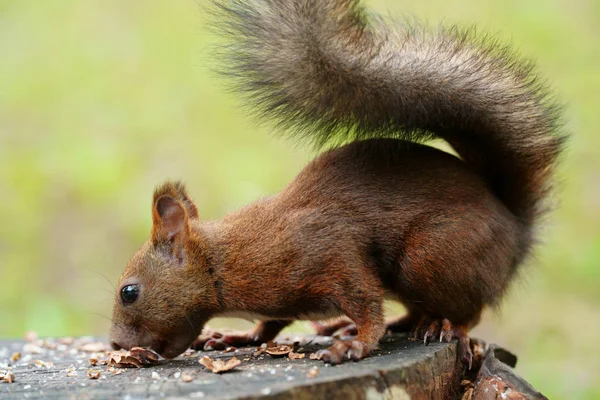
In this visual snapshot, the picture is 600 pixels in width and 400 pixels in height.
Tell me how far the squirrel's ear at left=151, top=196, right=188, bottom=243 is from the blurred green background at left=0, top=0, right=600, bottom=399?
4.93 feet

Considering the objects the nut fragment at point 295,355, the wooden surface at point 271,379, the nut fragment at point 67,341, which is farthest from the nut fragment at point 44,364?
the nut fragment at point 295,355

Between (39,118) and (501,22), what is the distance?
13.6 feet

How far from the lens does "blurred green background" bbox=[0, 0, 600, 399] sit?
490cm

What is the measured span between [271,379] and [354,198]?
0.72 meters

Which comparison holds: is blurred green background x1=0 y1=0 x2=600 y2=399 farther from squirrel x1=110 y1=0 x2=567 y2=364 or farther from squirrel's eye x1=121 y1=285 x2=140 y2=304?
squirrel's eye x1=121 y1=285 x2=140 y2=304

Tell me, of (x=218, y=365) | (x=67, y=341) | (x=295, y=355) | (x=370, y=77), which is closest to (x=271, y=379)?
(x=218, y=365)

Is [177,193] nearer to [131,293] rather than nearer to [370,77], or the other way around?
[131,293]

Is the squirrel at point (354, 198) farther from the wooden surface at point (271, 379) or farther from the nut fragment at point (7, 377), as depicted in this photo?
the nut fragment at point (7, 377)

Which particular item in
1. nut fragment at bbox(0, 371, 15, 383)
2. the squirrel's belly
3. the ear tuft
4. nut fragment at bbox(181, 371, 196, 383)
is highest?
the ear tuft

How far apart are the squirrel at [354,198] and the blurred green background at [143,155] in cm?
150

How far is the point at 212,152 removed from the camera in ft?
20.7

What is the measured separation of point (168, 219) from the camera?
249cm

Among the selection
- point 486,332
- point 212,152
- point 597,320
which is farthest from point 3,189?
point 597,320

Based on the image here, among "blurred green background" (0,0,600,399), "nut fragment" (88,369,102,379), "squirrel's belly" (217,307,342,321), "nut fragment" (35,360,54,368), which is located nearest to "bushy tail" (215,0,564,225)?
"squirrel's belly" (217,307,342,321)
